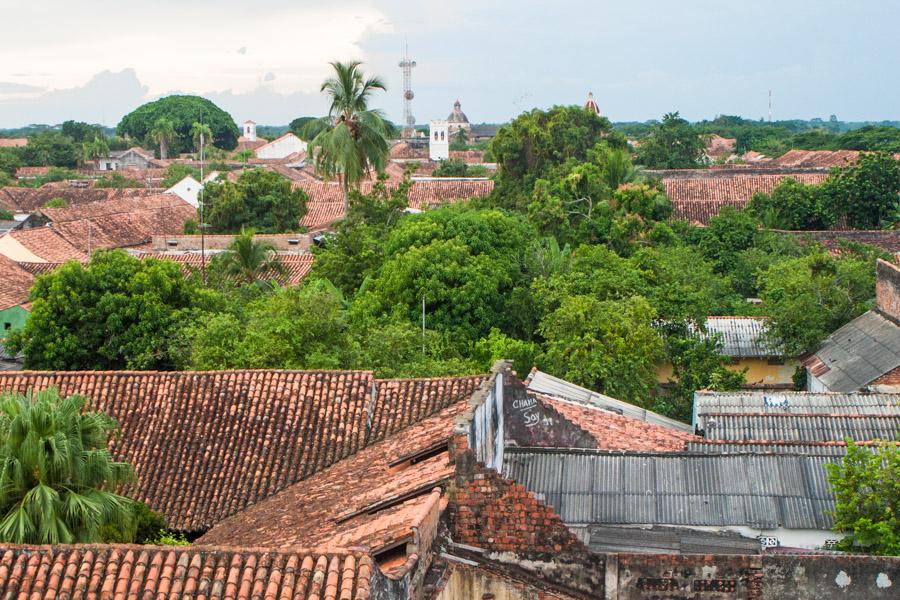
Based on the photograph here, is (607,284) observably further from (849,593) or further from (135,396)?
(849,593)

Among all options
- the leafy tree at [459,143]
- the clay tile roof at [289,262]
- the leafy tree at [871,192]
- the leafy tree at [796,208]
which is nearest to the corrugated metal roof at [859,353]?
the clay tile roof at [289,262]

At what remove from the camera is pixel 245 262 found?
30.1m

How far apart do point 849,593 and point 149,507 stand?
8.80 meters

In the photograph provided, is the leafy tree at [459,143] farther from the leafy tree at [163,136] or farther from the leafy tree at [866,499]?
the leafy tree at [866,499]

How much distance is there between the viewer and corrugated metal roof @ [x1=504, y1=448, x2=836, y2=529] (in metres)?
14.3

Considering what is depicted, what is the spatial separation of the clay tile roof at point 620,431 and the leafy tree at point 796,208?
24.1m

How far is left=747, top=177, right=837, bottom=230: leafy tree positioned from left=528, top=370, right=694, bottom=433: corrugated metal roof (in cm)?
2244

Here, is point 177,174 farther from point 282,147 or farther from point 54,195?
point 282,147

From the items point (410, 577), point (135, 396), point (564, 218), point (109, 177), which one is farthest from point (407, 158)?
point (410, 577)

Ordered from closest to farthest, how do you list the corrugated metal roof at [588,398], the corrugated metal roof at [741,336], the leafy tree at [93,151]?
the corrugated metal roof at [588,398], the corrugated metal roof at [741,336], the leafy tree at [93,151]

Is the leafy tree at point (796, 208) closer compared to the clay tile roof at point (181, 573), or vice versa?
the clay tile roof at point (181, 573)

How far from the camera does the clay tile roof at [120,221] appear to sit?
44.9 m

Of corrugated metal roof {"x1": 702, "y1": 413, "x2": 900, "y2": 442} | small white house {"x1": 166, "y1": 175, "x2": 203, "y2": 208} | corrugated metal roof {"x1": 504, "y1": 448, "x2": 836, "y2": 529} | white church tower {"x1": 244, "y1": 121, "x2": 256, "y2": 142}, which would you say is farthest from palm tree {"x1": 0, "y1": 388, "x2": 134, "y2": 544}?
white church tower {"x1": 244, "y1": 121, "x2": 256, "y2": 142}

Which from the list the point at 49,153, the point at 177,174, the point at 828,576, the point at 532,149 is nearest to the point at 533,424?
the point at 828,576
